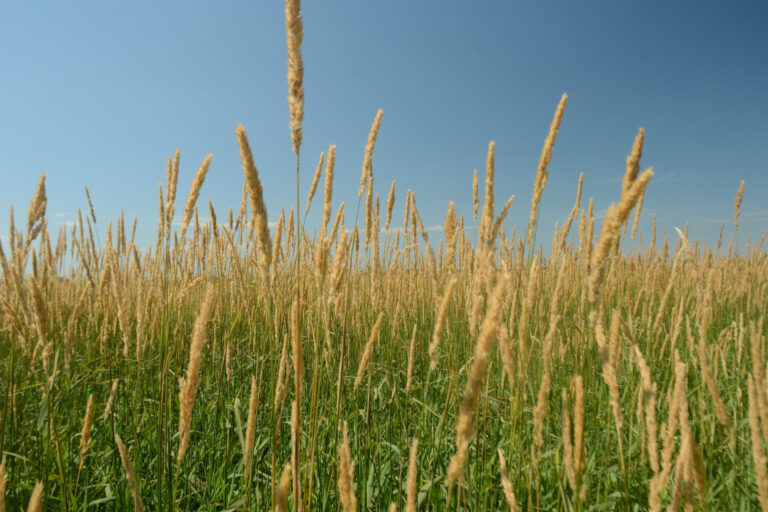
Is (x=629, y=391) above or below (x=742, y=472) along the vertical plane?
above

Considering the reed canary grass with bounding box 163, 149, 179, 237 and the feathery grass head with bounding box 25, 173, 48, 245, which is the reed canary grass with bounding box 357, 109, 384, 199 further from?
the feathery grass head with bounding box 25, 173, 48, 245

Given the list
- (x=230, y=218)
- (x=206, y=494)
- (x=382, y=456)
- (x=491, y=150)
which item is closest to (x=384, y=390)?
(x=382, y=456)

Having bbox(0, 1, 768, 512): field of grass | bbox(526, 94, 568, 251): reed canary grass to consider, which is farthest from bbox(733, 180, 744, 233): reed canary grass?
bbox(526, 94, 568, 251): reed canary grass

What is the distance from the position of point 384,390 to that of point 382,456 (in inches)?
26.2

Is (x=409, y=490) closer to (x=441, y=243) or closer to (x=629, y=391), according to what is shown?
(x=629, y=391)

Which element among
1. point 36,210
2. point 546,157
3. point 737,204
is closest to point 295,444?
point 546,157

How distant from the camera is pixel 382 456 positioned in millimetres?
1888

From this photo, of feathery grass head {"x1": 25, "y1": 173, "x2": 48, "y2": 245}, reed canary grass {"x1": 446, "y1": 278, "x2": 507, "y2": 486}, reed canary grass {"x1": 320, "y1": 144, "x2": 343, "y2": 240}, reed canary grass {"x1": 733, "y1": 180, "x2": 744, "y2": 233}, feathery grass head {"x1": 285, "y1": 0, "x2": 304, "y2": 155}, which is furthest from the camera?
reed canary grass {"x1": 733, "y1": 180, "x2": 744, "y2": 233}

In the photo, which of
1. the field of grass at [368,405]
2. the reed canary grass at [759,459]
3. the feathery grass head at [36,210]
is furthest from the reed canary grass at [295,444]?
the feathery grass head at [36,210]

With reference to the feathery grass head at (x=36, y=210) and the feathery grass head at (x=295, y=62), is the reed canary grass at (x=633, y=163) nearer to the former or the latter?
the feathery grass head at (x=295, y=62)

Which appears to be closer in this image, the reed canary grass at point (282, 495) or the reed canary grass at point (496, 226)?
the reed canary grass at point (282, 495)

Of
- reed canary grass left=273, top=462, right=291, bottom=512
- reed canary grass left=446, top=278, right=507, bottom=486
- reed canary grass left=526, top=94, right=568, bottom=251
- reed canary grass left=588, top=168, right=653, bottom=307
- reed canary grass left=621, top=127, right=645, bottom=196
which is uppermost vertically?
reed canary grass left=526, top=94, right=568, bottom=251

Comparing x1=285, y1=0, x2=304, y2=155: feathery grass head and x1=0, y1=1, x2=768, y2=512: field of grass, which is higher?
x1=285, y1=0, x2=304, y2=155: feathery grass head

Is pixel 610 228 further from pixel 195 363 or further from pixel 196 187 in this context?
pixel 196 187
